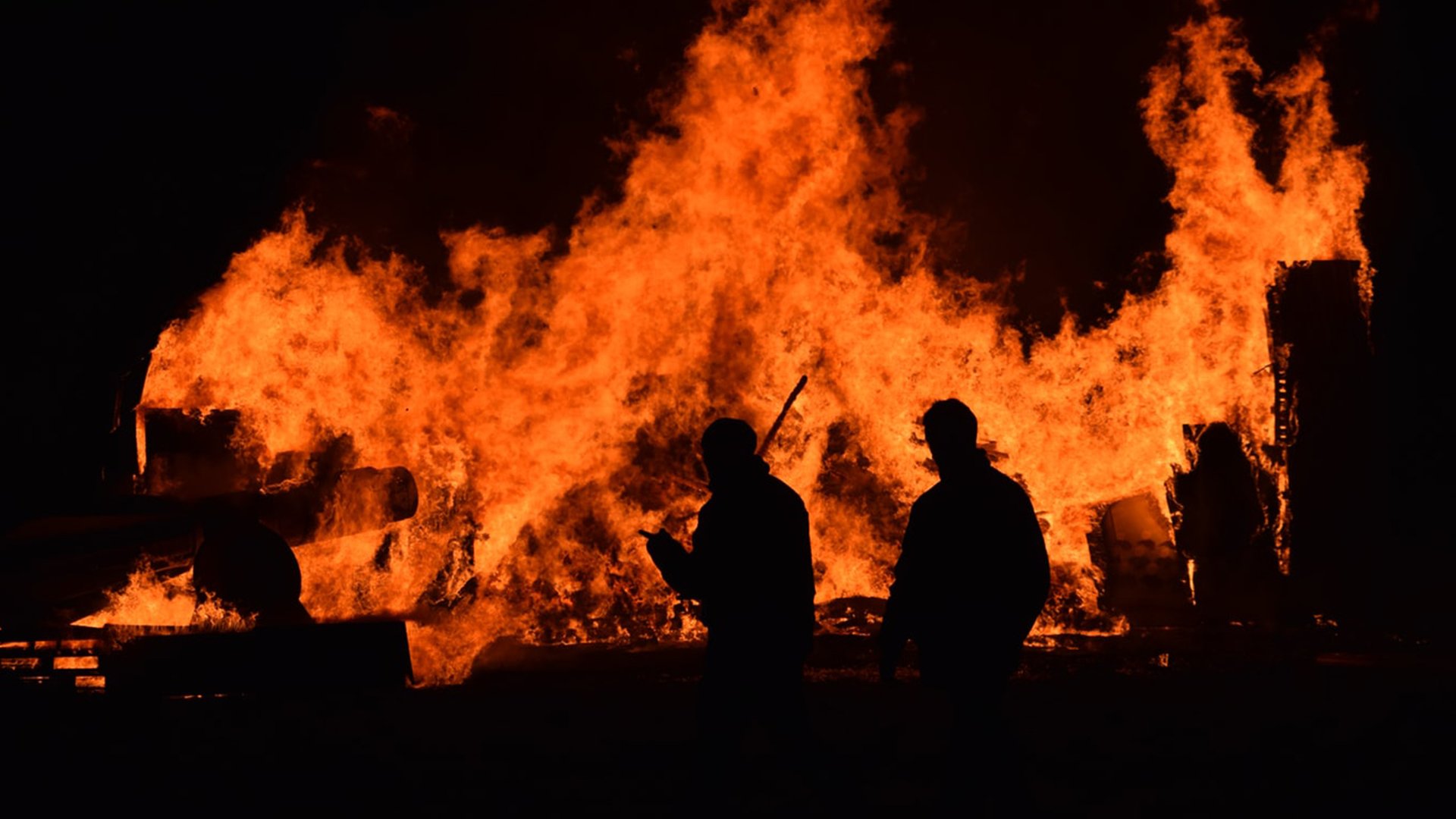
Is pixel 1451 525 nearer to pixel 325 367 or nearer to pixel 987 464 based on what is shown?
pixel 987 464

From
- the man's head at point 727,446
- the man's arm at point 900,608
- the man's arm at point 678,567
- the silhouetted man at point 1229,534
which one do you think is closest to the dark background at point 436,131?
the silhouetted man at point 1229,534

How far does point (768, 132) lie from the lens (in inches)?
356

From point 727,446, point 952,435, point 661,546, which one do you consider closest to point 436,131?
point 727,446

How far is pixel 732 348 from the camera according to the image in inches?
360

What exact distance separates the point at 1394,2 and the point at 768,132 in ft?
19.0

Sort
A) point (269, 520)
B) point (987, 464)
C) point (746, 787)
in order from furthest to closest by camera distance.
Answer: point (269, 520) → point (746, 787) → point (987, 464)

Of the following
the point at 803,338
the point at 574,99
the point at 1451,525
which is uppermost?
the point at 574,99

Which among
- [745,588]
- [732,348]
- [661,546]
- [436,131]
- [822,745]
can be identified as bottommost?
[822,745]

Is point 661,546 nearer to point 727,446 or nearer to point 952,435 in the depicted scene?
point 727,446

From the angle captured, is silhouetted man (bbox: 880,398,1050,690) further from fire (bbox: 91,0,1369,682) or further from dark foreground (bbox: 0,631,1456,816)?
fire (bbox: 91,0,1369,682)

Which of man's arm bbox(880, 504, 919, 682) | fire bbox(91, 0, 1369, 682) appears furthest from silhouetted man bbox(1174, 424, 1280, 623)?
man's arm bbox(880, 504, 919, 682)

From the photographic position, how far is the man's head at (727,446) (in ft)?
14.0

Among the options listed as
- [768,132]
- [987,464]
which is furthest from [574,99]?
[987,464]

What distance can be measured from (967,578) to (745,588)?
0.86 meters
